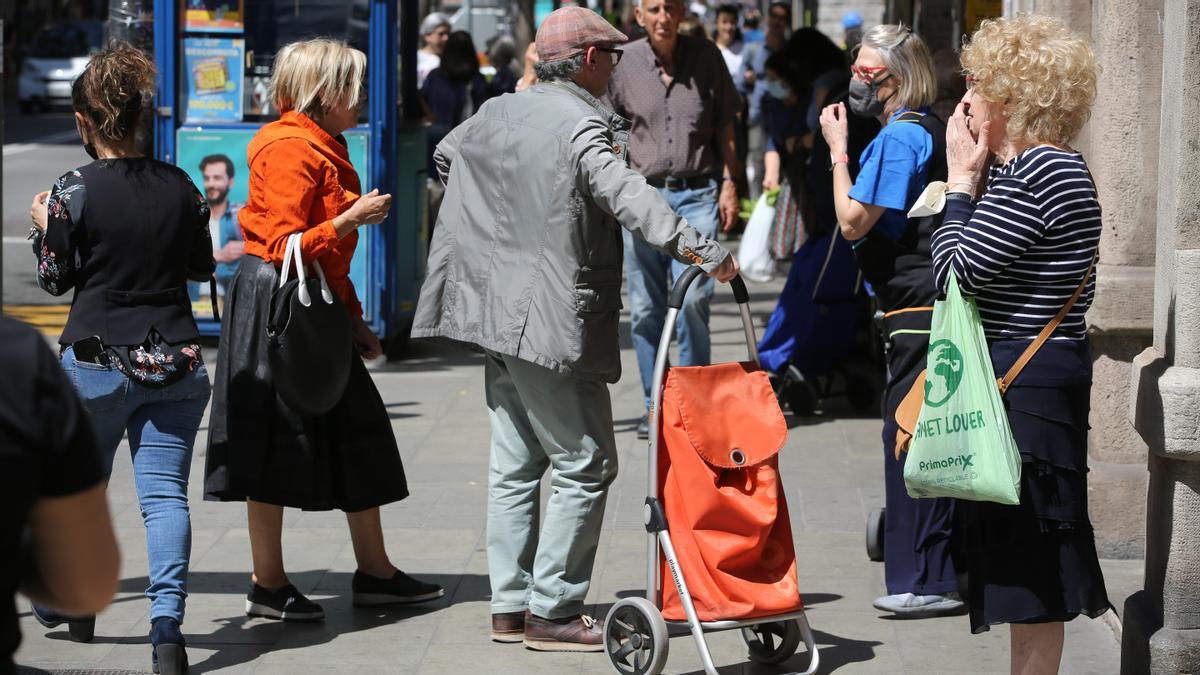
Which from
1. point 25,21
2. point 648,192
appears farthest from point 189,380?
point 25,21

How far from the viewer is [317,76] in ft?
15.8

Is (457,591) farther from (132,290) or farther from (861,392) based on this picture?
(861,392)

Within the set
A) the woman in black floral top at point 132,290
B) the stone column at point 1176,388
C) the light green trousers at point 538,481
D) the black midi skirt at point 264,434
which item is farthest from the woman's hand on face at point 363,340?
the stone column at point 1176,388

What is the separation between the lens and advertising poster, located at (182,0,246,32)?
9.18 meters

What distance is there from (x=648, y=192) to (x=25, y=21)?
43642 mm

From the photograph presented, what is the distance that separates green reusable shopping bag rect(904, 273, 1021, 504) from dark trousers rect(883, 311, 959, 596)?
4.03 ft

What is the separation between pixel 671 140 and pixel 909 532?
2.92 m

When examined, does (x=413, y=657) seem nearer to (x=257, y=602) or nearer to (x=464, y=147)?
(x=257, y=602)

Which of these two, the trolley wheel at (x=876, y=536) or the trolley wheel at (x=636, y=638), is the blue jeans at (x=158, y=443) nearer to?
the trolley wheel at (x=636, y=638)

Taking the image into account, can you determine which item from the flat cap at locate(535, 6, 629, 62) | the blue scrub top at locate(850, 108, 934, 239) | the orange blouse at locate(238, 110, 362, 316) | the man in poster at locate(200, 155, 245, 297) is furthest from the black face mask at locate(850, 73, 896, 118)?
the man in poster at locate(200, 155, 245, 297)

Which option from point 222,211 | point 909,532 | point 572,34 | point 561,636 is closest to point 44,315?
point 222,211

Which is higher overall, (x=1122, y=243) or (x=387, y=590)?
(x=1122, y=243)

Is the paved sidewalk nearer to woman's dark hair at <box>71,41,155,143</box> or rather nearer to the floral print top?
the floral print top

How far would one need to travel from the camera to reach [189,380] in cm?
456
